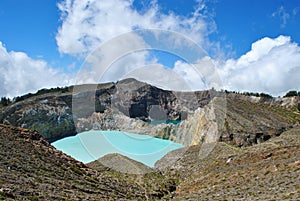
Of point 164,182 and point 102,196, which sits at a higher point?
point 164,182

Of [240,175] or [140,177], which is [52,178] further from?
[240,175]

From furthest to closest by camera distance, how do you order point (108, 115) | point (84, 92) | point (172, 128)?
1. point (108, 115)
2. point (84, 92)
3. point (172, 128)

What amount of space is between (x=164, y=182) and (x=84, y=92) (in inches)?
3005

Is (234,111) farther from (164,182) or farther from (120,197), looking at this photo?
(120,197)

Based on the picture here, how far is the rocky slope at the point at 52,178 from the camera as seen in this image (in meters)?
17.8

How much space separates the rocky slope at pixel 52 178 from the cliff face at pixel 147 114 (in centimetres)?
2380

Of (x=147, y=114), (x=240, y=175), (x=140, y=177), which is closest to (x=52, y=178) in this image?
(x=140, y=177)

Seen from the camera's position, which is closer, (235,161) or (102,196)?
(102,196)

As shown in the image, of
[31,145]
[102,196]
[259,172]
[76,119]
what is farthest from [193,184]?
[76,119]

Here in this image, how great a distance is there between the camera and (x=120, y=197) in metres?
23.1

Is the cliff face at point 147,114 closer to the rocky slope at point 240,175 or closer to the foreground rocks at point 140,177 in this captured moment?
the rocky slope at point 240,175

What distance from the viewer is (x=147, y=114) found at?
169 m

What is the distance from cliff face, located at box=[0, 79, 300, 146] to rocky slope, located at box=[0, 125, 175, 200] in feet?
78.1

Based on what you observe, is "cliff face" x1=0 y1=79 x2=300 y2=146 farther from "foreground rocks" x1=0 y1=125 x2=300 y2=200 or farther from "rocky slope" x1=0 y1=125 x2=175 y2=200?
"rocky slope" x1=0 y1=125 x2=175 y2=200
